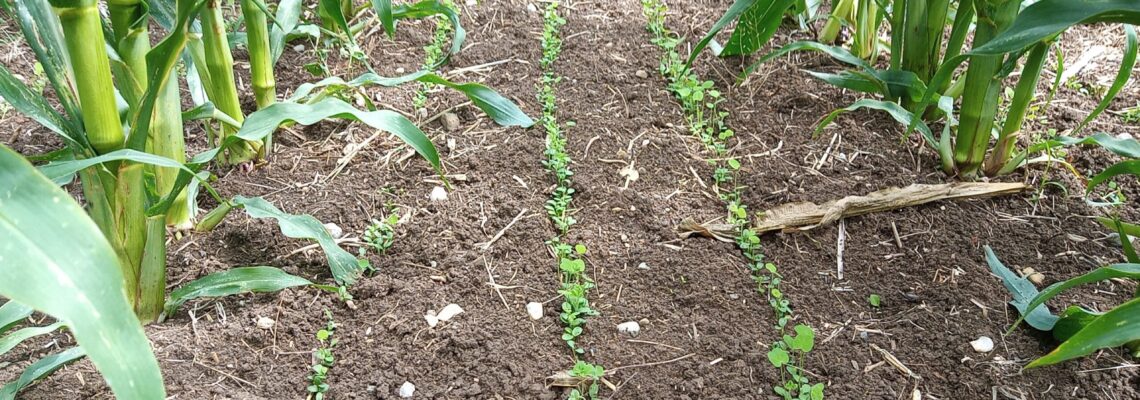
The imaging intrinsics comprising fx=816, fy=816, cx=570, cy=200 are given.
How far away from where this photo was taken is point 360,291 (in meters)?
1.80

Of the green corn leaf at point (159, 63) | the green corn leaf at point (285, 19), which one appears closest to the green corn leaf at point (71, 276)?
the green corn leaf at point (159, 63)

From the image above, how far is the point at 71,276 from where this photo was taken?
775 millimetres

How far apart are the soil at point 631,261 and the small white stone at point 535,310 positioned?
18 mm

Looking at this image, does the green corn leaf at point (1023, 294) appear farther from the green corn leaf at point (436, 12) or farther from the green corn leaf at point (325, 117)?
the green corn leaf at point (436, 12)

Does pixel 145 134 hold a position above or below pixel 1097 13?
below

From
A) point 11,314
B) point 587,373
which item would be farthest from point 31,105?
point 587,373

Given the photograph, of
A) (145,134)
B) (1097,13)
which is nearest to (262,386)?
(145,134)

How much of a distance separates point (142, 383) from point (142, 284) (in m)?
0.93

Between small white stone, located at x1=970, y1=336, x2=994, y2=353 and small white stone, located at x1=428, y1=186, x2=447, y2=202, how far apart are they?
126cm

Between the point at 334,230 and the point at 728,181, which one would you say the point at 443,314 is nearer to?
the point at 334,230

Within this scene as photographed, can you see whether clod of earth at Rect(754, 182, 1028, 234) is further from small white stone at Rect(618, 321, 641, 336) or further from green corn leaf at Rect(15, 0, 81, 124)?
green corn leaf at Rect(15, 0, 81, 124)

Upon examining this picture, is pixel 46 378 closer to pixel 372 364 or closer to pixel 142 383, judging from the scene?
pixel 372 364

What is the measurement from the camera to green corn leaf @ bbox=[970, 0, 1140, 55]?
1.36 metres

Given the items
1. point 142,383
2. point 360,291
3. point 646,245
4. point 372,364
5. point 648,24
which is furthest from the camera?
point 648,24
